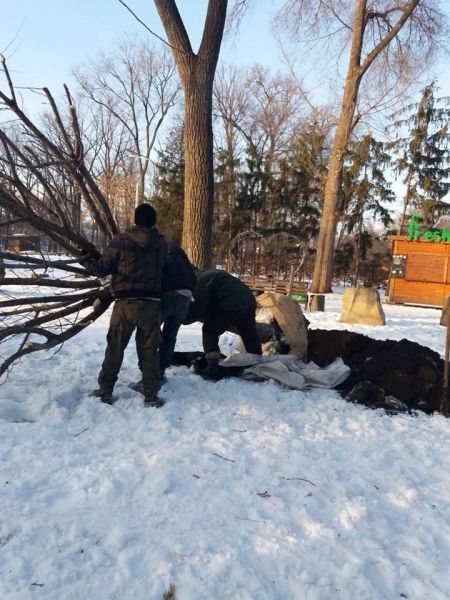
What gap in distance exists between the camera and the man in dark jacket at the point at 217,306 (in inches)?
194

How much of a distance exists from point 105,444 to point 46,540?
1.10 meters

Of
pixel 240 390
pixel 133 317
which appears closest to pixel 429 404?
pixel 240 390

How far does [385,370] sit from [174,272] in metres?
2.54

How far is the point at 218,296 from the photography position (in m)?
4.97

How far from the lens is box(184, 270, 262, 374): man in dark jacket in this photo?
492 centimetres

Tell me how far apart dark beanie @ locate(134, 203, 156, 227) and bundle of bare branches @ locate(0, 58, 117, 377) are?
750 millimetres

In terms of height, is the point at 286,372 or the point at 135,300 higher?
the point at 135,300

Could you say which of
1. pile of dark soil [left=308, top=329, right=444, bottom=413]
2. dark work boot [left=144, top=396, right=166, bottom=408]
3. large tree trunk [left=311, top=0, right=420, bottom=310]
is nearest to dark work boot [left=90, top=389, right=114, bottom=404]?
dark work boot [left=144, top=396, right=166, bottom=408]

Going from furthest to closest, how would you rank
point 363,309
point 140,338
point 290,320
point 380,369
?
1. point 363,309
2. point 290,320
3. point 380,369
4. point 140,338

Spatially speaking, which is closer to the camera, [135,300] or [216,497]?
[216,497]

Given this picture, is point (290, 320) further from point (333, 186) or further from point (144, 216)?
point (333, 186)

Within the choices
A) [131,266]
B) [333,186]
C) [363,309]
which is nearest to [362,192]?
[333,186]

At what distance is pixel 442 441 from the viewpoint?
3.77 m

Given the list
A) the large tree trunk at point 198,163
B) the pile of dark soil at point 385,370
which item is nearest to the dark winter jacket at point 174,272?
the pile of dark soil at point 385,370
